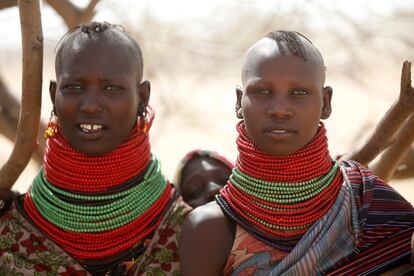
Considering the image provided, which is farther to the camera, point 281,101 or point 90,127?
point 90,127

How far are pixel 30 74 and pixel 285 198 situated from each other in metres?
1.27

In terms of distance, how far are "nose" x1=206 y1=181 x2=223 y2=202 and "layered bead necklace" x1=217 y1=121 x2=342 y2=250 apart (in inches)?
29.4

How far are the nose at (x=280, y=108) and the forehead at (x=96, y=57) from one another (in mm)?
707

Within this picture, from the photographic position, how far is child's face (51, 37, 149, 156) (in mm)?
3100

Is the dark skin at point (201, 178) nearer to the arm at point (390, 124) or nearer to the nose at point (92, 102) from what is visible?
the arm at point (390, 124)

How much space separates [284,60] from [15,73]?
59.5 feet

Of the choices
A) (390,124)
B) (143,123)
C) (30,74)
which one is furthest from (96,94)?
(390,124)

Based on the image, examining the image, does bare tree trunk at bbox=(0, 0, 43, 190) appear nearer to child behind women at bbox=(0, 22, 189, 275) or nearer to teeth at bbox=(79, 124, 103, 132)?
child behind women at bbox=(0, 22, 189, 275)

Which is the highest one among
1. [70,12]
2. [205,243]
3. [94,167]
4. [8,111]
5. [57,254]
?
[70,12]

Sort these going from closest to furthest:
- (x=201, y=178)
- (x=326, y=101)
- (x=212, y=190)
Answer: (x=326, y=101) → (x=212, y=190) → (x=201, y=178)

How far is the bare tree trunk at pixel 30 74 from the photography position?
330 cm

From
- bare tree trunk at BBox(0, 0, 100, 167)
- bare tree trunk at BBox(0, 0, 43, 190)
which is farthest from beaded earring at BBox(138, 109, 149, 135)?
bare tree trunk at BBox(0, 0, 100, 167)

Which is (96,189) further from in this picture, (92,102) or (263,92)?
(263,92)

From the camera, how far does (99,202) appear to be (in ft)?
10.4
